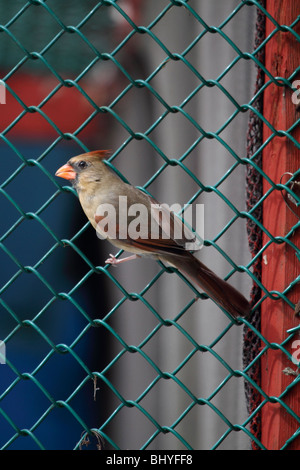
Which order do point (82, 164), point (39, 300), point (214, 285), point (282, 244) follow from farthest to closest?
point (39, 300) → point (82, 164) → point (214, 285) → point (282, 244)

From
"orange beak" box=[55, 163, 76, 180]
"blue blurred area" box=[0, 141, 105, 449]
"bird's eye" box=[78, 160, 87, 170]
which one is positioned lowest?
"blue blurred area" box=[0, 141, 105, 449]

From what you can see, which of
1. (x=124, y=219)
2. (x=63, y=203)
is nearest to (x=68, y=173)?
(x=124, y=219)

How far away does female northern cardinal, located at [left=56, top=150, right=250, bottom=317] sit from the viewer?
242 cm

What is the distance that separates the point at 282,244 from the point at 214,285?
1.00ft

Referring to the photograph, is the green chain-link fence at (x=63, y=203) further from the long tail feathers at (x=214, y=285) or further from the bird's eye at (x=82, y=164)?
the long tail feathers at (x=214, y=285)

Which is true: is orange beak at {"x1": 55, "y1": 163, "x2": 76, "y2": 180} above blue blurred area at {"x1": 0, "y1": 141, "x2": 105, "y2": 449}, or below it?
above

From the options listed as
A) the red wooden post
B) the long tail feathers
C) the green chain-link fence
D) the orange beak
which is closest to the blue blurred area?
the green chain-link fence

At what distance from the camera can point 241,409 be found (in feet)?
11.4

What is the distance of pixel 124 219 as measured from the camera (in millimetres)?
2609

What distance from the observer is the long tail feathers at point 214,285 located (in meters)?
A: 2.28

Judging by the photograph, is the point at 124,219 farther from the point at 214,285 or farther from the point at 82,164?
the point at 214,285

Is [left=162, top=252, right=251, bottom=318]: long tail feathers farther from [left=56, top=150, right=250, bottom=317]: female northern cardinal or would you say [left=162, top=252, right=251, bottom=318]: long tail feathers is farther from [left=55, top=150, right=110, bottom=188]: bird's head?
[left=55, top=150, right=110, bottom=188]: bird's head

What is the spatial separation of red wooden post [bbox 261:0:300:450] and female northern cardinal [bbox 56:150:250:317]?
0.24 meters
